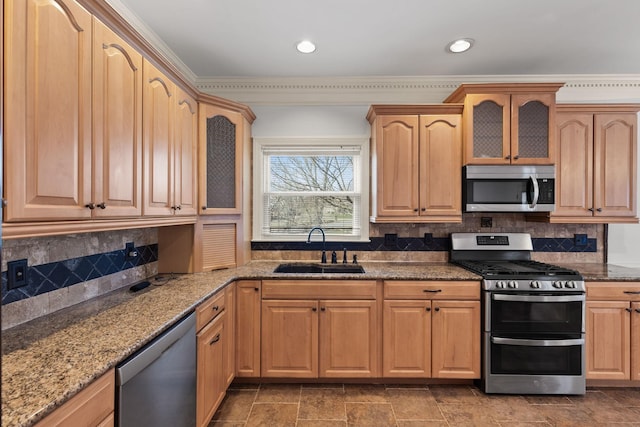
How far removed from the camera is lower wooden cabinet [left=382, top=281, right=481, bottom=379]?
2.60 metres

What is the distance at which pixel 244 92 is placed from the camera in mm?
3254

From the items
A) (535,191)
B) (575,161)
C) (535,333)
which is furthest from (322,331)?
(575,161)

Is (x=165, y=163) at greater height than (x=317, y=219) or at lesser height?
greater

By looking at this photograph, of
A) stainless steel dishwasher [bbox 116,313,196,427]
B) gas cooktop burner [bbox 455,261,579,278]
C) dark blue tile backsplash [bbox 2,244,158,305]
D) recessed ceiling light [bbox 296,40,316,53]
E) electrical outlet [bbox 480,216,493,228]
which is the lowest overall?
stainless steel dishwasher [bbox 116,313,196,427]

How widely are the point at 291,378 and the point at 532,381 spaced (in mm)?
1806

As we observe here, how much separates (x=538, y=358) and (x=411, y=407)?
1.02m

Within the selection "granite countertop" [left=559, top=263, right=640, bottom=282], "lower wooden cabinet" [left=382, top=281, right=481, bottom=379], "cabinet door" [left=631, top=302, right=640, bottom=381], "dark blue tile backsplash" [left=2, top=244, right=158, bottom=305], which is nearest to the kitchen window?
"lower wooden cabinet" [left=382, top=281, right=481, bottom=379]

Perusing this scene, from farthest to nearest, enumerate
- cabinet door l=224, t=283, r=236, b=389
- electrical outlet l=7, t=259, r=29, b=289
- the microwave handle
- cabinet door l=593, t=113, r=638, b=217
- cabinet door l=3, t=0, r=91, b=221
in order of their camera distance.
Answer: cabinet door l=593, t=113, r=638, b=217 < the microwave handle < cabinet door l=224, t=283, r=236, b=389 < electrical outlet l=7, t=259, r=29, b=289 < cabinet door l=3, t=0, r=91, b=221

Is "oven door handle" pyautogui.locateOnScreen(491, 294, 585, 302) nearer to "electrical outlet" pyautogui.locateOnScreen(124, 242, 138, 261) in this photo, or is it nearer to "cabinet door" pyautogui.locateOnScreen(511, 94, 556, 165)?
"cabinet door" pyautogui.locateOnScreen(511, 94, 556, 165)

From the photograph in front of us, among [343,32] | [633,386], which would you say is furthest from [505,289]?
[343,32]

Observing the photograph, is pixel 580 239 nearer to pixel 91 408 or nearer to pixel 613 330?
pixel 613 330

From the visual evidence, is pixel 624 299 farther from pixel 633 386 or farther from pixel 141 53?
pixel 141 53

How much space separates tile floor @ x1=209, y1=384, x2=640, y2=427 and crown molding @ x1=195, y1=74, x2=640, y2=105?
2.51 metres

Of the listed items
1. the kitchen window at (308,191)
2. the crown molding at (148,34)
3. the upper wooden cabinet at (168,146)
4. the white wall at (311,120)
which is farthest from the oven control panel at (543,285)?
the crown molding at (148,34)
